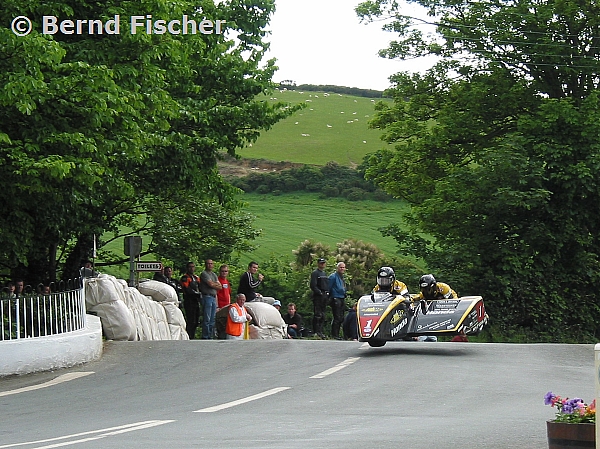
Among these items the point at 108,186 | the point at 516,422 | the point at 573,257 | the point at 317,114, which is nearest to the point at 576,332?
the point at 573,257

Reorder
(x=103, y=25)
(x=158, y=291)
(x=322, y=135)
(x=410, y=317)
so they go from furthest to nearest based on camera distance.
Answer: (x=322, y=135) < (x=158, y=291) < (x=410, y=317) < (x=103, y=25)

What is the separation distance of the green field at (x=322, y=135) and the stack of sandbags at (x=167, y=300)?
221 ft

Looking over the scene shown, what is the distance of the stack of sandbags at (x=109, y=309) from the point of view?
873 inches

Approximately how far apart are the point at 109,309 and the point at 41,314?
4350 mm

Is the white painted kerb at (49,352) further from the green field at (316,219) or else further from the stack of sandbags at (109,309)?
the green field at (316,219)

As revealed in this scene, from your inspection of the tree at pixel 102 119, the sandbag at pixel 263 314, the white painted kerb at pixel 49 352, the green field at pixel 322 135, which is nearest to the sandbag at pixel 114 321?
the tree at pixel 102 119

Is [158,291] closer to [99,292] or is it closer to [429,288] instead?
[99,292]

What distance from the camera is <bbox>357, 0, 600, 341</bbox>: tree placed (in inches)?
1388

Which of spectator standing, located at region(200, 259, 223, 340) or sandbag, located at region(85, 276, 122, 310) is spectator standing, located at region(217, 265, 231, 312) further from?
sandbag, located at region(85, 276, 122, 310)

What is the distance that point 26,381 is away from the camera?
16531 mm

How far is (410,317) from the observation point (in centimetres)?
1919

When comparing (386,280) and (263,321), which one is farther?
(263,321)

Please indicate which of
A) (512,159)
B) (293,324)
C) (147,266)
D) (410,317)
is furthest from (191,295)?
(512,159)

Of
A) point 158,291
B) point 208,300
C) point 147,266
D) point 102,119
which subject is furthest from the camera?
point 158,291
